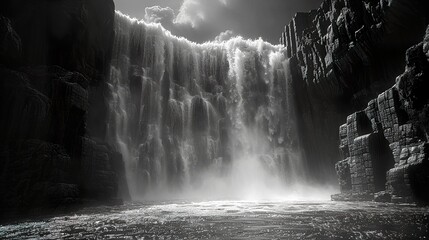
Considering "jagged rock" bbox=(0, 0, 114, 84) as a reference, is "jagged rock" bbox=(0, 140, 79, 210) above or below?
below

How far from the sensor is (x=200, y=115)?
50.8m

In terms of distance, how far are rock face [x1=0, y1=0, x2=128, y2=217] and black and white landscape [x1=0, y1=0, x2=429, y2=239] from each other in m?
0.11

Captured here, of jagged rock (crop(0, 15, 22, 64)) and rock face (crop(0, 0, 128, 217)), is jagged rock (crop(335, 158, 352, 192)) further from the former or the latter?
jagged rock (crop(0, 15, 22, 64))

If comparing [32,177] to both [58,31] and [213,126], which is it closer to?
[58,31]

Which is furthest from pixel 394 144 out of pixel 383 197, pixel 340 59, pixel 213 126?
pixel 213 126

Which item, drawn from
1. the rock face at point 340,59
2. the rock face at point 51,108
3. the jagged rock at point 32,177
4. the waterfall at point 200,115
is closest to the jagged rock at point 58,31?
the rock face at point 51,108

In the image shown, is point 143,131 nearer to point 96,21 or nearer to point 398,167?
point 96,21

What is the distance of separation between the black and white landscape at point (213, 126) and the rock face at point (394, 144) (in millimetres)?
119

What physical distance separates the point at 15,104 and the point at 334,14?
38.2 metres

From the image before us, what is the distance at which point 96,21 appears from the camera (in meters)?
36.1

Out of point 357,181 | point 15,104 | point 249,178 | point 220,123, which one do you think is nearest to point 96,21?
point 15,104

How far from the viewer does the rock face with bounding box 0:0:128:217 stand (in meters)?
21.6

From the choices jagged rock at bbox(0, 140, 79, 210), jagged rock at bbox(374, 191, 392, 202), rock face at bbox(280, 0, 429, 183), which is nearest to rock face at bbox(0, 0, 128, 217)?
jagged rock at bbox(0, 140, 79, 210)

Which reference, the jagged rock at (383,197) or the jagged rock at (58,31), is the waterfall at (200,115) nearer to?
the jagged rock at (58,31)
